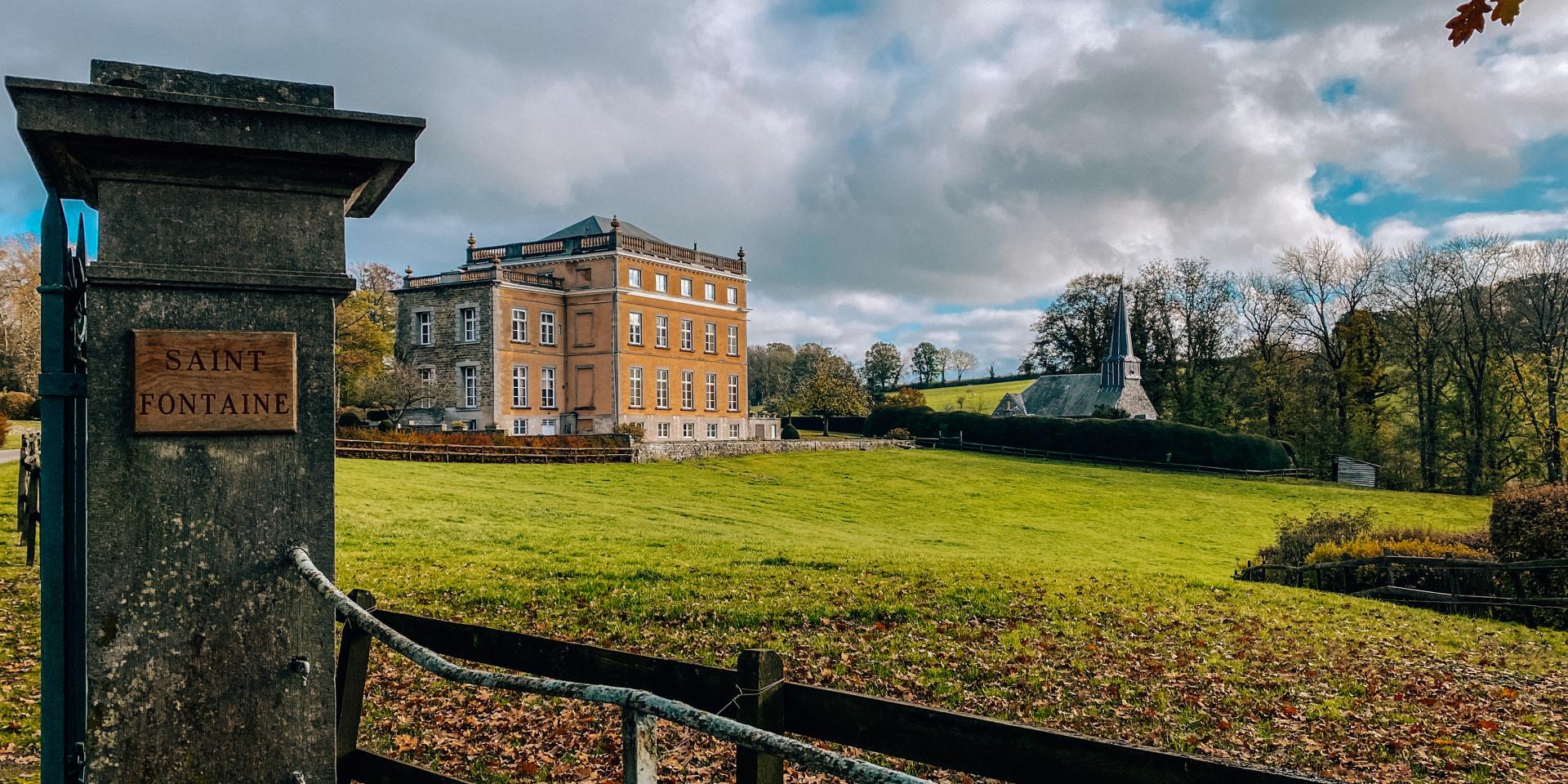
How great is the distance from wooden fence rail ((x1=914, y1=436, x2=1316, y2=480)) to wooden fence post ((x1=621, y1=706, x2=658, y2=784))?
5028cm

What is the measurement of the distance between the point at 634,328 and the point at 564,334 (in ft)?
13.1

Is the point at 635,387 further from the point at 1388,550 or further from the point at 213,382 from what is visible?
the point at 213,382

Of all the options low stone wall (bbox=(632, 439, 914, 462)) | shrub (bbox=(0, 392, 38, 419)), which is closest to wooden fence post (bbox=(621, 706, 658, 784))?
low stone wall (bbox=(632, 439, 914, 462))

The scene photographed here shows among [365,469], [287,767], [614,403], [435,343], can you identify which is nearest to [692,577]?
[287,767]

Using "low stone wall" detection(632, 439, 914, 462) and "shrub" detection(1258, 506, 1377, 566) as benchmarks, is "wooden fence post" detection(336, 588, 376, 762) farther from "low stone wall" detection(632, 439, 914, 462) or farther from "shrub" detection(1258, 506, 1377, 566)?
"low stone wall" detection(632, 439, 914, 462)

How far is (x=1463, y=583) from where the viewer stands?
15508mm

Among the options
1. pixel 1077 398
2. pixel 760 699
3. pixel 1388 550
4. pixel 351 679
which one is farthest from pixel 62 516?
pixel 1077 398

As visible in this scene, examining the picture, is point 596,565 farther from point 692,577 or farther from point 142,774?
point 142,774

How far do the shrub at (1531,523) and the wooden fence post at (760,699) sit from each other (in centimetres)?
1649

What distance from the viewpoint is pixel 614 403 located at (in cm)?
4903

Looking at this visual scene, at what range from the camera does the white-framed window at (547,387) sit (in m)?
49.5

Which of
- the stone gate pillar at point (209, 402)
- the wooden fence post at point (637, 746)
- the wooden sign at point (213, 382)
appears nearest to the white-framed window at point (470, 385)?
the stone gate pillar at point (209, 402)

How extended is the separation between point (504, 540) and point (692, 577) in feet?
16.9

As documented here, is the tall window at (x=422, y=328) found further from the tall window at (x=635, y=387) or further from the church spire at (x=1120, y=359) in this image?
the church spire at (x=1120, y=359)
